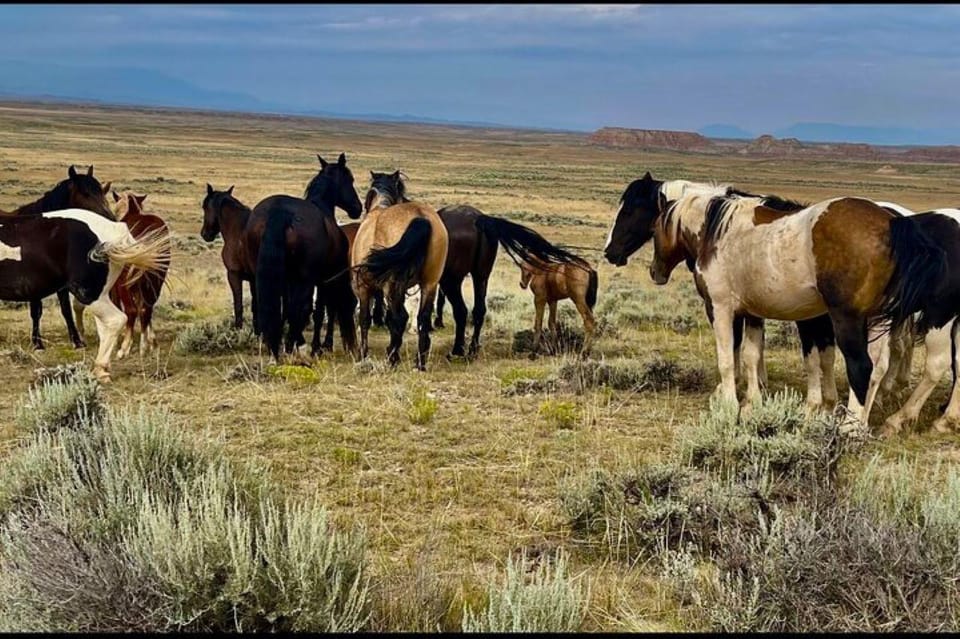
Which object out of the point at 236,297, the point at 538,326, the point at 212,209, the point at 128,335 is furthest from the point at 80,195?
the point at 538,326

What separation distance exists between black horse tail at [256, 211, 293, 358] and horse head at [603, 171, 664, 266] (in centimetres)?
350

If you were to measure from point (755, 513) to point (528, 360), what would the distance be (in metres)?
5.66

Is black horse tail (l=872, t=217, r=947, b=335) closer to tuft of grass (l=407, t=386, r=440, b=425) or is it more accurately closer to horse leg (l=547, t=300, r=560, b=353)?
tuft of grass (l=407, t=386, r=440, b=425)

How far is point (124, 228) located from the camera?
26.0ft

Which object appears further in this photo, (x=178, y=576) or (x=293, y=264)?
(x=293, y=264)

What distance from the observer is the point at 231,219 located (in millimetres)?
10367

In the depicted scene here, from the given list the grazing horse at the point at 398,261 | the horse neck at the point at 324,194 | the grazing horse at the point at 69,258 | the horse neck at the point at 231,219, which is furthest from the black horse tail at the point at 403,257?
the horse neck at the point at 231,219

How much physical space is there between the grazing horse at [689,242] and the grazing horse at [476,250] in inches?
53.2

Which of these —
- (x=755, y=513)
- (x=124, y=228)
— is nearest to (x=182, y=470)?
(x=755, y=513)

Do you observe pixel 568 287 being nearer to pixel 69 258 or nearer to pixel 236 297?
pixel 236 297

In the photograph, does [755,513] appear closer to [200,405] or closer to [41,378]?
[200,405]

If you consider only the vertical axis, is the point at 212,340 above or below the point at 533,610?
below

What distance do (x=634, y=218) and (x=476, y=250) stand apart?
2.46m

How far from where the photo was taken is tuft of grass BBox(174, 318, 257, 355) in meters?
9.40
